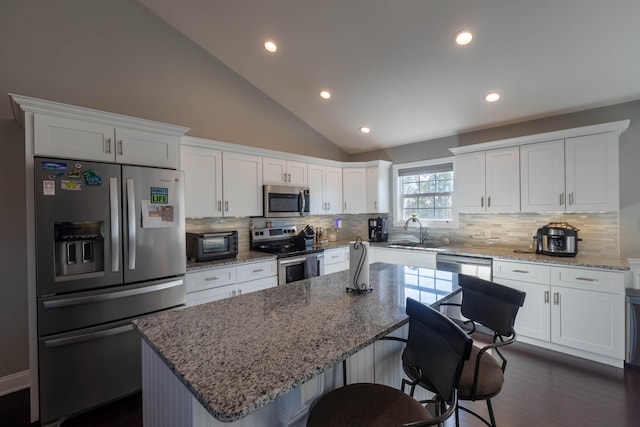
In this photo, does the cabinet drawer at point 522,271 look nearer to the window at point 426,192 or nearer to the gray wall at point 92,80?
the window at point 426,192

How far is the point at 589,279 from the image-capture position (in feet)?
8.81

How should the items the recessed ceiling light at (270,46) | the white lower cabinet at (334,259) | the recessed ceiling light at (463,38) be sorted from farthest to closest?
the white lower cabinet at (334,259)
the recessed ceiling light at (270,46)
the recessed ceiling light at (463,38)

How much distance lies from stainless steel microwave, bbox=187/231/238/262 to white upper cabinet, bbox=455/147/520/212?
10.0 ft

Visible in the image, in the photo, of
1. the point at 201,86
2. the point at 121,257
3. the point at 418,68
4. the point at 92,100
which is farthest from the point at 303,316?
the point at 201,86

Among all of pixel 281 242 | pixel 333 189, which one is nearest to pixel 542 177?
pixel 333 189

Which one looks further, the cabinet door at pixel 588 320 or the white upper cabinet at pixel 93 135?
the cabinet door at pixel 588 320

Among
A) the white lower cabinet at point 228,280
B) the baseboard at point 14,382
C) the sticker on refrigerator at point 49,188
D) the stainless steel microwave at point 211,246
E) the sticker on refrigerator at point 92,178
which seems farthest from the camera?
the stainless steel microwave at point 211,246

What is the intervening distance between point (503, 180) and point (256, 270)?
3.21 m

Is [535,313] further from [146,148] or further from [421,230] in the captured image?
[146,148]

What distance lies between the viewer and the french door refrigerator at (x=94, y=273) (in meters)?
1.95

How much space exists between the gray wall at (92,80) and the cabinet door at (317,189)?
1.10 metres

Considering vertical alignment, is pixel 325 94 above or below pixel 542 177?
above

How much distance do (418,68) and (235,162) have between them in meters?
2.33

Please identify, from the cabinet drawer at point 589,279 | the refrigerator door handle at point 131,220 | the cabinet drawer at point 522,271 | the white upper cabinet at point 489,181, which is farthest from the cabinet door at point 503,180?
the refrigerator door handle at point 131,220
